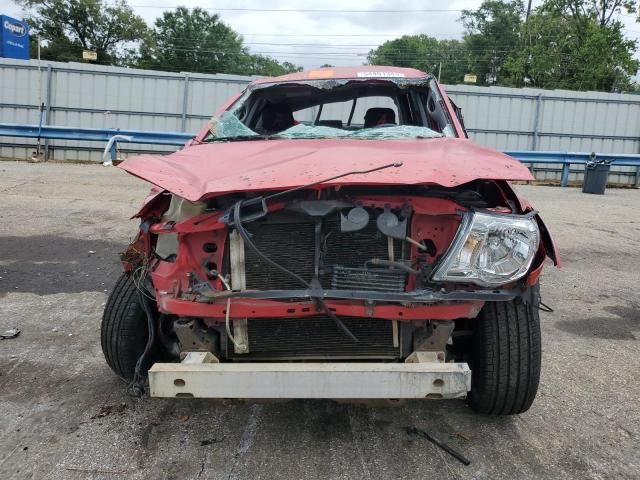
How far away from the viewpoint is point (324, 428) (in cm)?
273

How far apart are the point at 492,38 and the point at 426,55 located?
18.1 m

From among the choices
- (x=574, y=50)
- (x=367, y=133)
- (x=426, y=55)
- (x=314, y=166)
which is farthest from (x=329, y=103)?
(x=426, y=55)

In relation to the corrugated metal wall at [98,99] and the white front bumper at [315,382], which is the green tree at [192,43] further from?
the white front bumper at [315,382]

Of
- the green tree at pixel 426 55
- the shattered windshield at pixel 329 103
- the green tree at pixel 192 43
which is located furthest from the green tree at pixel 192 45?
the shattered windshield at pixel 329 103

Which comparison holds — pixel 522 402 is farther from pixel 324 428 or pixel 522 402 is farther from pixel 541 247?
pixel 324 428

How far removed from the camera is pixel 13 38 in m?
18.3

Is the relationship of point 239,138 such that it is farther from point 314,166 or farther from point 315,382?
point 315,382

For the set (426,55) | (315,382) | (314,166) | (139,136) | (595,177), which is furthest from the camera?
(426,55)

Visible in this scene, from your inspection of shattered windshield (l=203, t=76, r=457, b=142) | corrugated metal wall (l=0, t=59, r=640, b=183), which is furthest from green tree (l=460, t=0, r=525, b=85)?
shattered windshield (l=203, t=76, r=457, b=142)

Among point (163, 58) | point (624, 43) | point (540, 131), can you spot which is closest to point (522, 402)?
point (540, 131)

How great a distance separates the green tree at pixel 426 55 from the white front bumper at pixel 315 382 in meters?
54.0

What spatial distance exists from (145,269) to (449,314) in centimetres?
144

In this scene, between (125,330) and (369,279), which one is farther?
(125,330)

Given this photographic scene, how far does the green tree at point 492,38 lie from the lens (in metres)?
51.6
